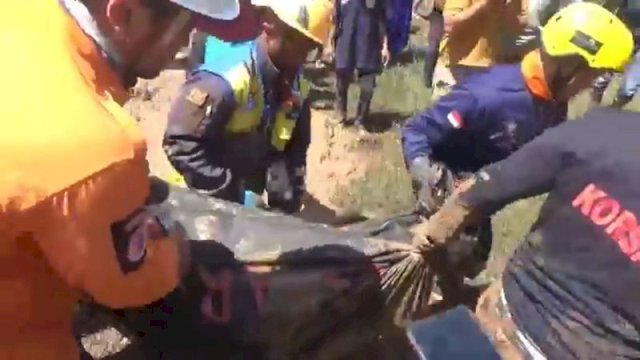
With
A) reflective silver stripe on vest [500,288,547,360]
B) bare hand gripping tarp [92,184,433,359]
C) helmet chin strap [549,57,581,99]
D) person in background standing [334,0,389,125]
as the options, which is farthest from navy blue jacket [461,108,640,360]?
person in background standing [334,0,389,125]

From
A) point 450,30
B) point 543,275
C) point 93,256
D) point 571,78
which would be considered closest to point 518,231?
point 450,30

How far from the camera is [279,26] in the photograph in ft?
15.5

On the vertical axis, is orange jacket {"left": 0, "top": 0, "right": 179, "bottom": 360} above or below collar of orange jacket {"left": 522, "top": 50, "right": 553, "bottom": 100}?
above

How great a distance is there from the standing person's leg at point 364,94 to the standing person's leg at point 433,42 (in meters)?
0.49

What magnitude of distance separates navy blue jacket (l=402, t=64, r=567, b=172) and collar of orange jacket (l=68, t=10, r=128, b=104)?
7.10 ft

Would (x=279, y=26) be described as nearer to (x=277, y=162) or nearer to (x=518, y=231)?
(x=277, y=162)

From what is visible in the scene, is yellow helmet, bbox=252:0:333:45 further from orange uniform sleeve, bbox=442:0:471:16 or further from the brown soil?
orange uniform sleeve, bbox=442:0:471:16

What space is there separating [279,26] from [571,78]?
1.22m

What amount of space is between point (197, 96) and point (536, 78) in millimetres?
1331

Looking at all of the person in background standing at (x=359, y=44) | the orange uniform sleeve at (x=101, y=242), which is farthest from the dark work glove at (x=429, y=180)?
the person in background standing at (x=359, y=44)

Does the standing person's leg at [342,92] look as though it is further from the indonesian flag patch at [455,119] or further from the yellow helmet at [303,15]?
the indonesian flag patch at [455,119]

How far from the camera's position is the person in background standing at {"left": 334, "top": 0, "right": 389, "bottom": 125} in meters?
9.05

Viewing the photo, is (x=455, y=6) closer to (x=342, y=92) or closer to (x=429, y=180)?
(x=342, y=92)

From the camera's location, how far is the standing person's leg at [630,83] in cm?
805
